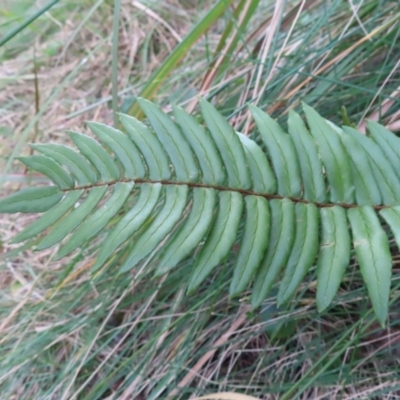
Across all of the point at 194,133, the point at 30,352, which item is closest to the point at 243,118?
the point at 194,133

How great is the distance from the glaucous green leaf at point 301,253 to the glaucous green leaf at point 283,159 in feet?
0.13

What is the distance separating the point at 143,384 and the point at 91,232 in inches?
21.8

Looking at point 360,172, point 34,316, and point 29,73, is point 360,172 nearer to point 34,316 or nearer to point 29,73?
point 34,316

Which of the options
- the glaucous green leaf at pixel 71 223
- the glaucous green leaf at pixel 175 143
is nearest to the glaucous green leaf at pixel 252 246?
the glaucous green leaf at pixel 175 143

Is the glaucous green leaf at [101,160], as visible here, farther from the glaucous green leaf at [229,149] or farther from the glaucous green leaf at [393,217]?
the glaucous green leaf at [393,217]

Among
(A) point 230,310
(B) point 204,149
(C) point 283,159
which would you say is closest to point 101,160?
(B) point 204,149

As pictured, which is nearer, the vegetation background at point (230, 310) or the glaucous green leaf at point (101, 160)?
the glaucous green leaf at point (101, 160)

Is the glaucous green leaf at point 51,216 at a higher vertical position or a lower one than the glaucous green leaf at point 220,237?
higher

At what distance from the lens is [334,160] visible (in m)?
0.62

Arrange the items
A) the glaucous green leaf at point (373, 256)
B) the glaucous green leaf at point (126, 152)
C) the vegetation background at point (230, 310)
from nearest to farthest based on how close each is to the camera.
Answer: the glaucous green leaf at point (373, 256) < the glaucous green leaf at point (126, 152) < the vegetation background at point (230, 310)

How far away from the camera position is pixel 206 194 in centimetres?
64

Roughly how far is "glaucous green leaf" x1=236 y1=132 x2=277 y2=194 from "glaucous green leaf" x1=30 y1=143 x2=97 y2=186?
0.22 m

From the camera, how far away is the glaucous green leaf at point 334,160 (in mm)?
618

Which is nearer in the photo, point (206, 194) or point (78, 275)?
point (206, 194)
